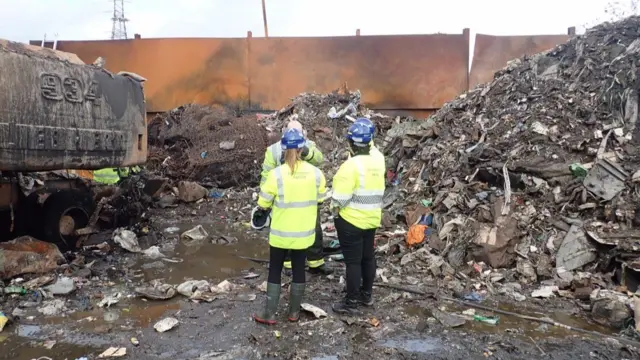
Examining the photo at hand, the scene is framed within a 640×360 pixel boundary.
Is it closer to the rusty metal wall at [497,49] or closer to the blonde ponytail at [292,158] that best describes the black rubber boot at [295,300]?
the blonde ponytail at [292,158]

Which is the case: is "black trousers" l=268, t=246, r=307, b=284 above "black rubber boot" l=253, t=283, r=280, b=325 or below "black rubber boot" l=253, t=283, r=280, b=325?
above

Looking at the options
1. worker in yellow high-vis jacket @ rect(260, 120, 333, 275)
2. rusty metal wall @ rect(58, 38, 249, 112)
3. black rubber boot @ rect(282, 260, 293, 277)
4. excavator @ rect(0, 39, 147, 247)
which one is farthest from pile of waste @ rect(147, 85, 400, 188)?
worker in yellow high-vis jacket @ rect(260, 120, 333, 275)

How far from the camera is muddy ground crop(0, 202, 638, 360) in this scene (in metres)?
3.49

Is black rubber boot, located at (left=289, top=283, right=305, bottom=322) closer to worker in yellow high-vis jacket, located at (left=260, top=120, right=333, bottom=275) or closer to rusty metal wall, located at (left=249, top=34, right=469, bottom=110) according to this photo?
worker in yellow high-vis jacket, located at (left=260, top=120, right=333, bottom=275)

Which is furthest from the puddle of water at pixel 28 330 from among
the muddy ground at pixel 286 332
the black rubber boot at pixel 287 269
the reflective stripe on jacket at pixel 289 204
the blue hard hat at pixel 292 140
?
the blue hard hat at pixel 292 140

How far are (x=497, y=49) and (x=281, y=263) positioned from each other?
31.9ft

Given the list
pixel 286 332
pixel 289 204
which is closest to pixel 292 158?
pixel 289 204

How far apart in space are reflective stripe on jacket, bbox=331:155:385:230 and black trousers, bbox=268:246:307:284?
51cm

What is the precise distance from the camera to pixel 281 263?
13.0 ft

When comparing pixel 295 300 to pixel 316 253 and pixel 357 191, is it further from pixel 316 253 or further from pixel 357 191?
pixel 316 253

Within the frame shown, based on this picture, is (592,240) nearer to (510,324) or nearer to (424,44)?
(510,324)

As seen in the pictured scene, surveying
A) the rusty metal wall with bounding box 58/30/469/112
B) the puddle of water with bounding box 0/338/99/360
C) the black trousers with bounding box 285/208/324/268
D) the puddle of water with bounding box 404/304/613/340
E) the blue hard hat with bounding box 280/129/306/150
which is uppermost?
the rusty metal wall with bounding box 58/30/469/112

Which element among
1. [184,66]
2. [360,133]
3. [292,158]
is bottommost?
[292,158]

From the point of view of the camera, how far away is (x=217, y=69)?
12.1 meters
